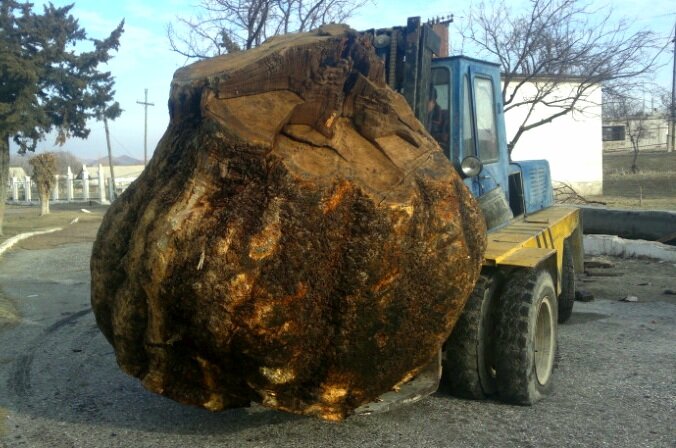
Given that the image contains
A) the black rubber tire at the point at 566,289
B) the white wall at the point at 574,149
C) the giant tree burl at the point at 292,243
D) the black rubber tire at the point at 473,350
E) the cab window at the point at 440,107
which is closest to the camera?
the giant tree burl at the point at 292,243

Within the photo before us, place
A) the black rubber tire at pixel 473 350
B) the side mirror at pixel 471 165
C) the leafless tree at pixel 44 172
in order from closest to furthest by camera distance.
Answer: the black rubber tire at pixel 473 350
the side mirror at pixel 471 165
the leafless tree at pixel 44 172

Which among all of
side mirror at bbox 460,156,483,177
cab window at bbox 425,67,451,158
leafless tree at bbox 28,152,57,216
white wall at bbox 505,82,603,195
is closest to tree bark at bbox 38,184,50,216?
leafless tree at bbox 28,152,57,216

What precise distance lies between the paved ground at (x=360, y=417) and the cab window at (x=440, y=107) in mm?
1946

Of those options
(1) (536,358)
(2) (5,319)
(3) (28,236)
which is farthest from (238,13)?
(1) (536,358)

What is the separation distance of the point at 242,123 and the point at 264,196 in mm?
430

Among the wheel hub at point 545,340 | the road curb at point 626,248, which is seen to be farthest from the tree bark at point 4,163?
the wheel hub at point 545,340

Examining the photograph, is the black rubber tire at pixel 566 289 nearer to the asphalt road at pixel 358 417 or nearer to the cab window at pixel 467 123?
the asphalt road at pixel 358 417

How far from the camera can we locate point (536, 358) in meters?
5.46

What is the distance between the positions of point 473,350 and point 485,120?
79.6 inches

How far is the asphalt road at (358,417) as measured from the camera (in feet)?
14.6

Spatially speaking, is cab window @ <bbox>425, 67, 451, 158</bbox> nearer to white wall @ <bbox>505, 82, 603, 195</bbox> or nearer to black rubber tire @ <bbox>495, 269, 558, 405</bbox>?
black rubber tire @ <bbox>495, 269, 558, 405</bbox>

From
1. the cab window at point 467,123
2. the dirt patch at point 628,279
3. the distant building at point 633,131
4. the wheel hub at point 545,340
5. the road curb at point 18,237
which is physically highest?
the distant building at point 633,131

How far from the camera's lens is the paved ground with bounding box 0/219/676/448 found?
4.46 m

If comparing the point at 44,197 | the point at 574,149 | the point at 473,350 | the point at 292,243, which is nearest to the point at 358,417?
the point at 473,350
